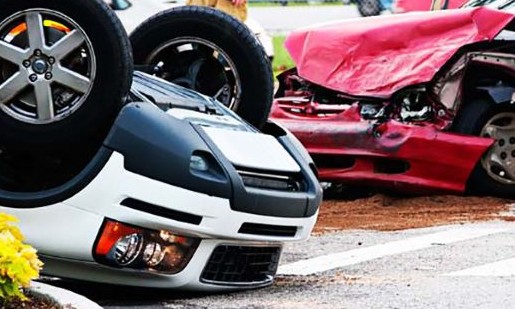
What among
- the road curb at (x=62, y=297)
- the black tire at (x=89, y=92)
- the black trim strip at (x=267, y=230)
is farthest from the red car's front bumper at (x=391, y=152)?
the road curb at (x=62, y=297)

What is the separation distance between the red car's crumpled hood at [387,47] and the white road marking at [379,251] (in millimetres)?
1439

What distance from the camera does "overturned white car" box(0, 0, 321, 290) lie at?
627cm

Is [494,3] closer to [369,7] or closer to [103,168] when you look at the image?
[103,168]

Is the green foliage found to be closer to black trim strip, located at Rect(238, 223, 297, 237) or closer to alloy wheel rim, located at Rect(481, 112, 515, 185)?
black trim strip, located at Rect(238, 223, 297, 237)

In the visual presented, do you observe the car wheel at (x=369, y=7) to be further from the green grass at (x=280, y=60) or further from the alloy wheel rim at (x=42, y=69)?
the alloy wheel rim at (x=42, y=69)

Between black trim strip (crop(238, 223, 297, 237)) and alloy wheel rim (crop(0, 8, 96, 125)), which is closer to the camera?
alloy wheel rim (crop(0, 8, 96, 125))

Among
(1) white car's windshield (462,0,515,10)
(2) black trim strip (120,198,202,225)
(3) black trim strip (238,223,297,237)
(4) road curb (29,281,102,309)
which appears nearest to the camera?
(4) road curb (29,281,102,309)

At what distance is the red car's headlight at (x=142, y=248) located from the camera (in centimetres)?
630

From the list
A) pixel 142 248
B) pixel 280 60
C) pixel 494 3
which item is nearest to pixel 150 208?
pixel 142 248

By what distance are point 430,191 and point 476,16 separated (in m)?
1.27

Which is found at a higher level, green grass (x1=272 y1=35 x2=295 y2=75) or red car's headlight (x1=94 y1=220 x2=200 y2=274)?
red car's headlight (x1=94 y1=220 x2=200 y2=274)

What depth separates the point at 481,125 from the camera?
10430mm

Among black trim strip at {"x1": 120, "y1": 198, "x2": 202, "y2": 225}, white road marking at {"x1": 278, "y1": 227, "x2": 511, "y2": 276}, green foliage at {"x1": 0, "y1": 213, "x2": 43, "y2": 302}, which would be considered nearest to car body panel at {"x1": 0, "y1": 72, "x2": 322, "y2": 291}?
black trim strip at {"x1": 120, "y1": 198, "x2": 202, "y2": 225}

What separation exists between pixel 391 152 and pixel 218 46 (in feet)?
10.2
